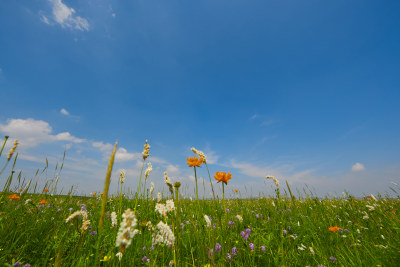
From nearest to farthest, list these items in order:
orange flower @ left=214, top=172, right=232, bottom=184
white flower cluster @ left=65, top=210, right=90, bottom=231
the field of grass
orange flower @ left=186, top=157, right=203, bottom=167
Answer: white flower cluster @ left=65, top=210, right=90, bottom=231 → the field of grass → orange flower @ left=186, top=157, right=203, bottom=167 → orange flower @ left=214, top=172, right=232, bottom=184

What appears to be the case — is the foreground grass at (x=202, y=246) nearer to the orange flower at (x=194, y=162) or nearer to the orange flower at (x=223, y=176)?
the orange flower at (x=223, y=176)

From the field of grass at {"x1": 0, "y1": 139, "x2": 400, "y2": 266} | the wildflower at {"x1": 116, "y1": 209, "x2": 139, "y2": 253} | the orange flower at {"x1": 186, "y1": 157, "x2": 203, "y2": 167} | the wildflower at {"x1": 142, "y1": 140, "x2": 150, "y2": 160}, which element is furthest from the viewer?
the orange flower at {"x1": 186, "y1": 157, "x2": 203, "y2": 167}

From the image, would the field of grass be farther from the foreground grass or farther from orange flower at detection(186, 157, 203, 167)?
orange flower at detection(186, 157, 203, 167)

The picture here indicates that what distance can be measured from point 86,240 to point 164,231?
2.29 m

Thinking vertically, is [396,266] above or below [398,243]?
below

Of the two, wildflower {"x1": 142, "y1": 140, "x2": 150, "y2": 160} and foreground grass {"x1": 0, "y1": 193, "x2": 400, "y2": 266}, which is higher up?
wildflower {"x1": 142, "y1": 140, "x2": 150, "y2": 160}

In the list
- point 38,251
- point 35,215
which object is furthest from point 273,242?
point 35,215

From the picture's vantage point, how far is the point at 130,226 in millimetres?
939

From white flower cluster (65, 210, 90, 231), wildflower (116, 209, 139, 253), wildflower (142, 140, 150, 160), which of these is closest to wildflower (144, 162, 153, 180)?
wildflower (142, 140, 150, 160)

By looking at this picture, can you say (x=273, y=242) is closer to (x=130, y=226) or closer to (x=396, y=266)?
(x=396, y=266)

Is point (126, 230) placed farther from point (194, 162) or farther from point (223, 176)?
point (223, 176)

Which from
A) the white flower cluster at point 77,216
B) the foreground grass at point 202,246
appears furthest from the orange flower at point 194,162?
the white flower cluster at point 77,216

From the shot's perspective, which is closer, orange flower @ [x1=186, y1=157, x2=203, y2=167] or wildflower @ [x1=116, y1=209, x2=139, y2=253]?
wildflower @ [x1=116, y1=209, x2=139, y2=253]

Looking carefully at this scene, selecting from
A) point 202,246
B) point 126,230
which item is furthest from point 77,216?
point 202,246
